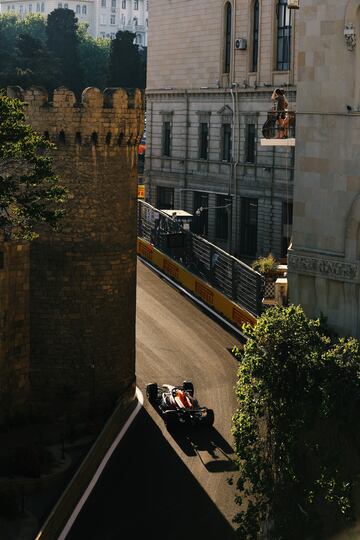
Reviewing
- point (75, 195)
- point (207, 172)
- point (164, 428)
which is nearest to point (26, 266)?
point (75, 195)

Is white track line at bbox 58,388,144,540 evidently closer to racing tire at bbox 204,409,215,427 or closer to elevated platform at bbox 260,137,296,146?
racing tire at bbox 204,409,215,427

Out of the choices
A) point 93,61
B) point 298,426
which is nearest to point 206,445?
point 298,426

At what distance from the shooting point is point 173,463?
36.6 meters

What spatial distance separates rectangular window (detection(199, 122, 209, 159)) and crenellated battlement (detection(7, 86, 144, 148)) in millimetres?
38264

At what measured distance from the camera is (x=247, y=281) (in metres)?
54.2

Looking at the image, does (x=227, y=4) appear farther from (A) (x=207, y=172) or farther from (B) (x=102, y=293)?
(B) (x=102, y=293)

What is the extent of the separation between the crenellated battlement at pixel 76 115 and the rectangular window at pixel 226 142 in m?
35.8

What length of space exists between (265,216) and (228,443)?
Answer: 36.1 metres

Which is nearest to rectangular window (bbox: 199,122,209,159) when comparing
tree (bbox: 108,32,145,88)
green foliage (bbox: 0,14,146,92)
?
green foliage (bbox: 0,14,146,92)

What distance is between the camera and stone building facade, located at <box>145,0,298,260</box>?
7200 centimetres

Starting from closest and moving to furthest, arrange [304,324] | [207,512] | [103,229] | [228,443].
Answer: [304,324], [207,512], [228,443], [103,229]

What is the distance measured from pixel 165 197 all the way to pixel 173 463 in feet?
160

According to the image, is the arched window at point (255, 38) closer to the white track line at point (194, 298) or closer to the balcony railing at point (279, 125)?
the white track line at point (194, 298)

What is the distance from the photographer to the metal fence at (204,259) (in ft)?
177
